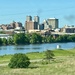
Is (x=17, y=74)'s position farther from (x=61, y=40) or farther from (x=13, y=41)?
(x=61, y=40)

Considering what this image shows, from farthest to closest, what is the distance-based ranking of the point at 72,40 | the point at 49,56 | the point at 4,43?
the point at 72,40 → the point at 4,43 → the point at 49,56

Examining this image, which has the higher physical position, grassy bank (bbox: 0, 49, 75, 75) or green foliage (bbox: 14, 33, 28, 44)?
grassy bank (bbox: 0, 49, 75, 75)

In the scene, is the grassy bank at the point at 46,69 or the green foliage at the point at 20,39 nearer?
the grassy bank at the point at 46,69

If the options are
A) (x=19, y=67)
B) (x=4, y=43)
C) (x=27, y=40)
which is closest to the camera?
(x=19, y=67)

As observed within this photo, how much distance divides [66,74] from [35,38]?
9576 cm

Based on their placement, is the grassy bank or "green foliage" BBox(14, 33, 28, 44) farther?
"green foliage" BBox(14, 33, 28, 44)

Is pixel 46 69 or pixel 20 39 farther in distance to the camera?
pixel 20 39

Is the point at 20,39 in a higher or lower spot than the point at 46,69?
lower

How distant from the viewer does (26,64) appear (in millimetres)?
24719

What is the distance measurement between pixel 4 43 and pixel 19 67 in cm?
7666

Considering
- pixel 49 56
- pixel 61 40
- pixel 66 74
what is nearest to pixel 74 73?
pixel 66 74

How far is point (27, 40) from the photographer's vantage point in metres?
112

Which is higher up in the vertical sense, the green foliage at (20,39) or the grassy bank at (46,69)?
the grassy bank at (46,69)

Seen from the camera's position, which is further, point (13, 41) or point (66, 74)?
point (13, 41)
